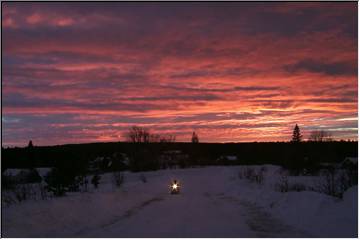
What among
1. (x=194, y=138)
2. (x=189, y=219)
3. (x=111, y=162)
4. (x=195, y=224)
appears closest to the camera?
(x=195, y=224)

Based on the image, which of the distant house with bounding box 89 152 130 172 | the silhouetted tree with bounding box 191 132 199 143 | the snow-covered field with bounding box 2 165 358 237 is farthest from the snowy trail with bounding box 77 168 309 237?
the silhouetted tree with bounding box 191 132 199 143

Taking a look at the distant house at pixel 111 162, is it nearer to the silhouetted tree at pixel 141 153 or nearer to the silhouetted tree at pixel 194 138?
the silhouetted tree at pixel 141 153

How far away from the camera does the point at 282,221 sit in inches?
614

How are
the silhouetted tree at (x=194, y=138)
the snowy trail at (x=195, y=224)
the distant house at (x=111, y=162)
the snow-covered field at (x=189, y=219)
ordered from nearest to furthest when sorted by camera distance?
the snowy trail at (x=195, y=224) → the snow-covered field at (x=189, y=219) → the distant house at (x=111, y=162) → the silhouetted tree at (x=194, y=138)

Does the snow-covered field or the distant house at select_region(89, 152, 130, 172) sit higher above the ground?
the snow-covered field

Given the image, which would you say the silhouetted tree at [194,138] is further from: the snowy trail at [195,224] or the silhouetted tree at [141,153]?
the snowy trail at [195,224]

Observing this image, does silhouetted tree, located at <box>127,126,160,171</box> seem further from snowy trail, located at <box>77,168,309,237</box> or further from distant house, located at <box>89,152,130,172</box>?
snowy trail, located at <box>77,168,309,237</box>

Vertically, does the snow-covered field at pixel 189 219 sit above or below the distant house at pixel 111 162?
above

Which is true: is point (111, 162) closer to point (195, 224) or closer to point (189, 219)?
point (189, 219)

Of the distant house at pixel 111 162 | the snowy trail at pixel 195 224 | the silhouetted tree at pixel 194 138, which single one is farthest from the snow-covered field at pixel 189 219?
the silhouetted tree at pixel 194 138

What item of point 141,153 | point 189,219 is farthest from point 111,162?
point 189,219

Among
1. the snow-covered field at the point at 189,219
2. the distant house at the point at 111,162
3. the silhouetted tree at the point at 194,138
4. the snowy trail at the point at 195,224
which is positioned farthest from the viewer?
the silhouetted tree at the point at 194,138

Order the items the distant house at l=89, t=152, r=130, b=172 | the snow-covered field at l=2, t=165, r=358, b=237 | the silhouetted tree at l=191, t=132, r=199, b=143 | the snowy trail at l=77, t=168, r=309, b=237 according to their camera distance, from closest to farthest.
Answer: the snowy trail at l=77, t=168, r=309, b=237
the snow-covered field at l=2, t=165, r=358, b=237
the distant house at l=89, t=152, r=130, b=172
the silhouetted tree at l=191, t=132, r=199, b=143

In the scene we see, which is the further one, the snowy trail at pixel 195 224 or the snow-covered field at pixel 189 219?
the snow-covered field at pixel 189 219
